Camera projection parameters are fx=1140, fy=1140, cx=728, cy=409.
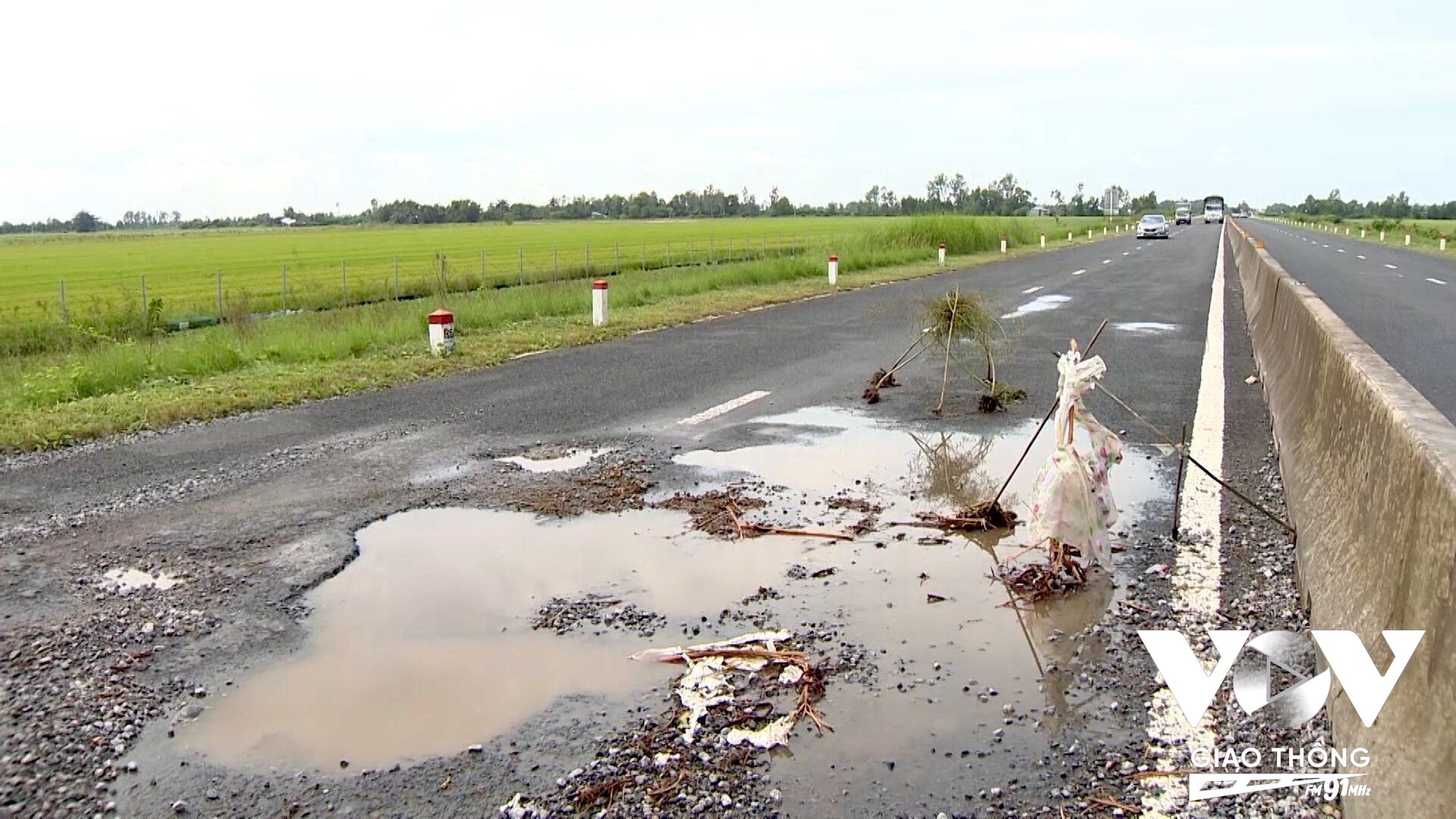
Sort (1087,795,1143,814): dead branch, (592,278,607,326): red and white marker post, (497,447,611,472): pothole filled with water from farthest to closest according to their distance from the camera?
(592,278,607,326): red and white marker post, (497,447,611,472): pothole filled with water, (1087,795,1143,814): dead branch

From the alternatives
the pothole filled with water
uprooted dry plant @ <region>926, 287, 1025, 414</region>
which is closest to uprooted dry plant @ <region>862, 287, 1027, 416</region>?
uprooted dry plant @ <region>926, 287, 1025, 414</region>

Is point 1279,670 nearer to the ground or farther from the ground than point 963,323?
nearer to the ground

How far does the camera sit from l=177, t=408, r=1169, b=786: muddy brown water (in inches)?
153

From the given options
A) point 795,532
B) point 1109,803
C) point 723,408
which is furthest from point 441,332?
point 1109,803

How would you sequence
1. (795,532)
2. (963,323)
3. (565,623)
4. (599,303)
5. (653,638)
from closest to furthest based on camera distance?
1. (653,638)
2. (565,623)
3. (795,532)
4. (963,323)
5. (599,303)

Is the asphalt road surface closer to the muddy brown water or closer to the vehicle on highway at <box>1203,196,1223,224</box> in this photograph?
the muddy brown water

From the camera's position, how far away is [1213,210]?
370 ft

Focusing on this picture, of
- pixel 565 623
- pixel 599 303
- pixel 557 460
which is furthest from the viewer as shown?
pixel 599 303

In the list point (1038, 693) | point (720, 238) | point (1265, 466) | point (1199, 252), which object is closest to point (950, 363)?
point (1265, 466)

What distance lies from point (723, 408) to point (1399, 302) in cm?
1609

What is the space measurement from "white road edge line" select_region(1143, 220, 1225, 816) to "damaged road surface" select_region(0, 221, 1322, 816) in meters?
0.09

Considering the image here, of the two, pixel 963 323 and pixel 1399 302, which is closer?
pixel 963 323

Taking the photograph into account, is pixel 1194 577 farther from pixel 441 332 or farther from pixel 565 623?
pixel 441 332

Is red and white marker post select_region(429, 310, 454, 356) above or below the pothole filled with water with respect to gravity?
above
